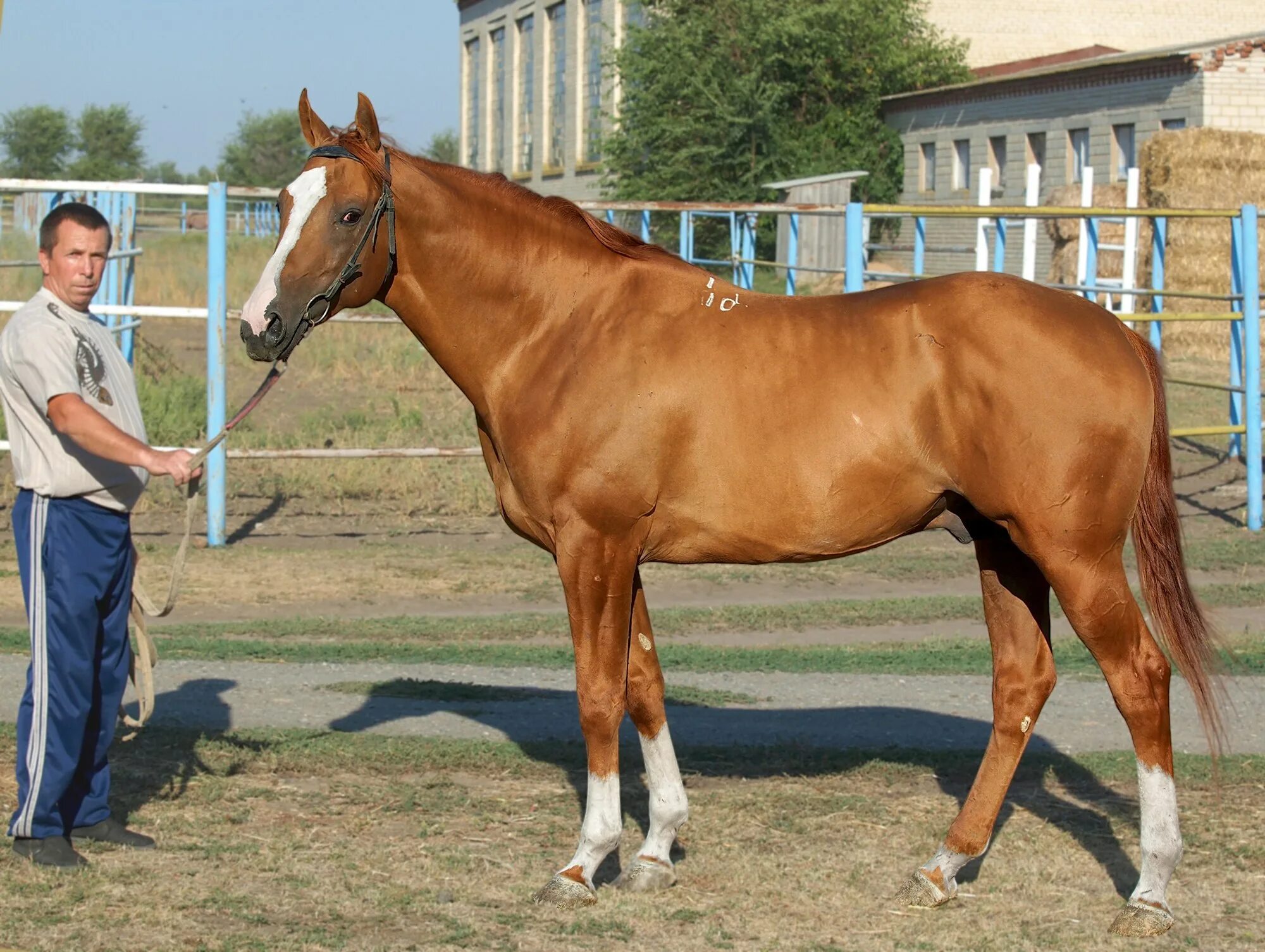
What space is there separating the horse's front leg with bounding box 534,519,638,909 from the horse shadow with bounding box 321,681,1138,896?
289 millimetres

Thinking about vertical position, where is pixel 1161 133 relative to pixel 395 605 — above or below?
above

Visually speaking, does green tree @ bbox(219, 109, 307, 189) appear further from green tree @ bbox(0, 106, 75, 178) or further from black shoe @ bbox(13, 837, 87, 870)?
black shoe @ bbox(13, 837, 87, 870)

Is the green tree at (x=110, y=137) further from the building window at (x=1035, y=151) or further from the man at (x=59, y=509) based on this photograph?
the man at (x=59, y=509)

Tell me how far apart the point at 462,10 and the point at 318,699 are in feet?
163

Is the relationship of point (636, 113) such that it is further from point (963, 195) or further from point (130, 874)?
point (130, 874)

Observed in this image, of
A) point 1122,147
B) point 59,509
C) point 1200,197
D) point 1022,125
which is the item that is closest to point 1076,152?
point 1122,147

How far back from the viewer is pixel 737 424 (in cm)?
453

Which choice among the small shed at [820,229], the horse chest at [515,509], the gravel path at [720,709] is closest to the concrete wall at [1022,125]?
the small shed at [820,229]

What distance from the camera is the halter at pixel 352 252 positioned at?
4.41 metres

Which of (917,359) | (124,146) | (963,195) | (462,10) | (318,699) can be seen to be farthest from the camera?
(124,146)

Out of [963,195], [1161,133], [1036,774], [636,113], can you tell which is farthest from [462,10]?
[1036,774]

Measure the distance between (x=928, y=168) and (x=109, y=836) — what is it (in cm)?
3143

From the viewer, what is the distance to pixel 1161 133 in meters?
22.7

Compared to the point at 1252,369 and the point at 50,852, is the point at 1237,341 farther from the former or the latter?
the point at 50,852
